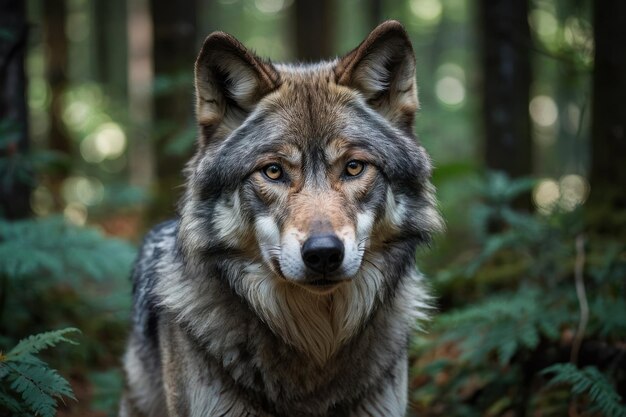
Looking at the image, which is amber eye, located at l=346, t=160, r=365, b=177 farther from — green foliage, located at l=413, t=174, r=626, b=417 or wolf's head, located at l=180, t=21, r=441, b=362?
green foliage, located at l=413, t=174, r=626, b=417

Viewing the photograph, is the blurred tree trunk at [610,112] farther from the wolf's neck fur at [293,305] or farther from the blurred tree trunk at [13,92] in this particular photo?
the blurred tree trunk at [13,92]

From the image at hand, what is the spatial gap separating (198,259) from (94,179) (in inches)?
597

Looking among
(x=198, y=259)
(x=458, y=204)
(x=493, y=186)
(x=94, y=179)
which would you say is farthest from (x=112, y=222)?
(x=198, y=259)

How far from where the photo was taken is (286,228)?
11.3 ft

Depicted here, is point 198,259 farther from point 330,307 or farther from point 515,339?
point 515,339

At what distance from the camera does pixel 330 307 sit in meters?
3.90

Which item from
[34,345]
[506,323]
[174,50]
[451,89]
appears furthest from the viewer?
[451,89]

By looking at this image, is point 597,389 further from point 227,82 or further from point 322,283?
point 227,82

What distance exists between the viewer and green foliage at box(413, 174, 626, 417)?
4715mm

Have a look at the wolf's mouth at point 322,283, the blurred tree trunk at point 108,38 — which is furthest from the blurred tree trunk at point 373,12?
the wolf's mouth at point 322,283

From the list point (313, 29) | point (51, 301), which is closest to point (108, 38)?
point (313, 29)

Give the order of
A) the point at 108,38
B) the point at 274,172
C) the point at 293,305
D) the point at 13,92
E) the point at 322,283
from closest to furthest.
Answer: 1. the point at 322,283
2. the point at 274,172
3. the point at 293,305
4. the point at 13,92
5. the point at 108,38

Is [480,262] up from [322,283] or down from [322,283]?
down

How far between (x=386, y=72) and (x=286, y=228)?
1.30 metres
